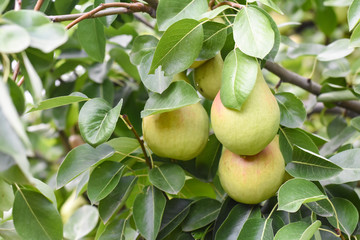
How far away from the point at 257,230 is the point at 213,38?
0.29 meters

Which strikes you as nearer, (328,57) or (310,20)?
(328,57)

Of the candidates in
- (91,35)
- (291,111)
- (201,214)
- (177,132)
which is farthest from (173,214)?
(91,35)

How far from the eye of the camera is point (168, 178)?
716 millimetres

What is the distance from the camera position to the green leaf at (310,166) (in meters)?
0.67

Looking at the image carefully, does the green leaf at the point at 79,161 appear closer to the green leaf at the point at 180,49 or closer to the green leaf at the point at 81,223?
the green leaf at the point at 180,49

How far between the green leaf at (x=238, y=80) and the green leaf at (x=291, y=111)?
6.4 inches

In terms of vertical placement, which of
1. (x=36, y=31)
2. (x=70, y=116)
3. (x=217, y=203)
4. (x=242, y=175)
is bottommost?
(x=70, y=116)

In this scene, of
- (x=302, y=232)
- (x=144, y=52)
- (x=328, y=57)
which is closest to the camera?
(x=302, y=232)

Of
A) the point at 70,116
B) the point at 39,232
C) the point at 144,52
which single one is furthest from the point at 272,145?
the point at 70,116

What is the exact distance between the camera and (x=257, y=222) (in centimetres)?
67

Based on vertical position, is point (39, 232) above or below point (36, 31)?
below

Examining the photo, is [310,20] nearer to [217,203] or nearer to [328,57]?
[328,57]

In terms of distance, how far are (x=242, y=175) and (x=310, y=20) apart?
1.91 m

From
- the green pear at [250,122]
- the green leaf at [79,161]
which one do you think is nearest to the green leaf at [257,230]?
the green pear at [250,122]
